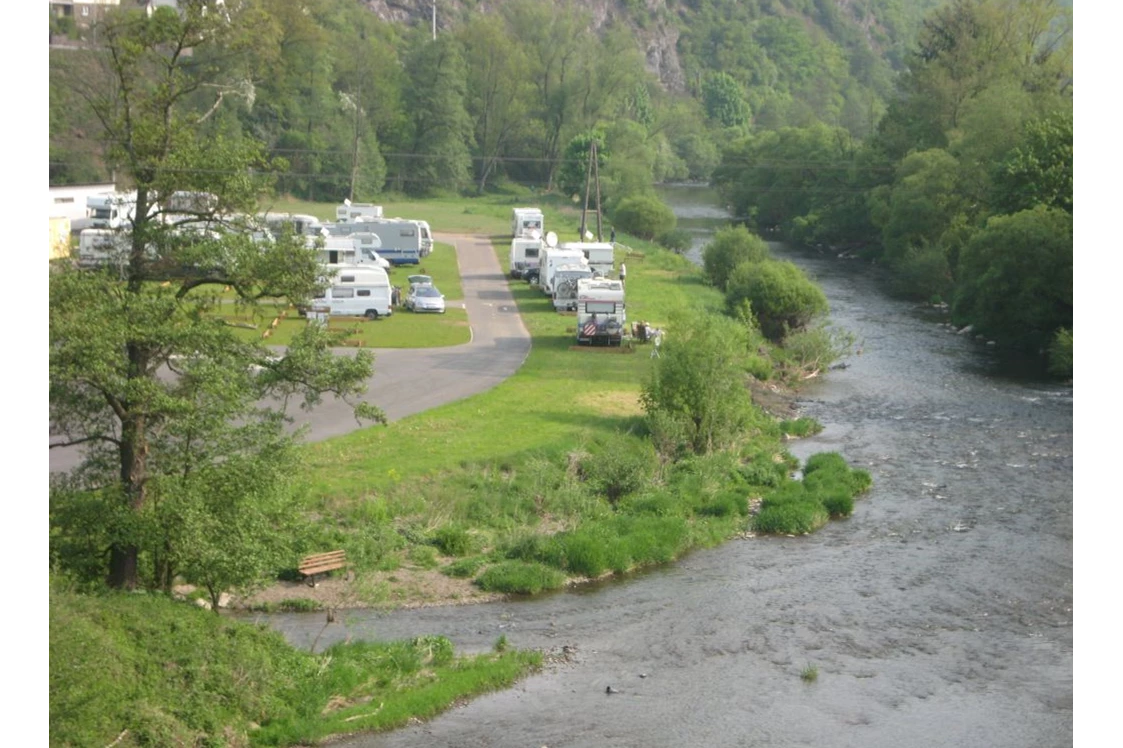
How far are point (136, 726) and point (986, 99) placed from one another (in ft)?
189

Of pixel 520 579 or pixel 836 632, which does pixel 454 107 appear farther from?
pixel 836 632

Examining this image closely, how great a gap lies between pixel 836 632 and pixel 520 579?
5.68 metres

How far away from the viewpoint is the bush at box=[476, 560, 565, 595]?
2325 centimetres

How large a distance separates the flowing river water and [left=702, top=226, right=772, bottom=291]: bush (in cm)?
2339

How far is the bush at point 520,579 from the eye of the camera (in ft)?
76.3

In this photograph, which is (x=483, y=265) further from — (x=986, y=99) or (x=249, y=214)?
(x=249, y=214)

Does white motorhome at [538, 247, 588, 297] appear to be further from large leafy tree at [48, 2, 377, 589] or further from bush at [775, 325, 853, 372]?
large leafy tree at [48, 2, 377, 589]

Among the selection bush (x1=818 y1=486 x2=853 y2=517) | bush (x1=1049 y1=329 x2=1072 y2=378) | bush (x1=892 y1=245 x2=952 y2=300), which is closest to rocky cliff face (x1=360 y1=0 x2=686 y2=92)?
bush (x1=892 y1=245 x2=952 y2=300)

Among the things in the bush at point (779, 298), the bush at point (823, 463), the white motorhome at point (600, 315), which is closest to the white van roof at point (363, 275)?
the white motorhome at point (600, 315)

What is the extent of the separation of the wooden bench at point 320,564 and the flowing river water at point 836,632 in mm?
1408

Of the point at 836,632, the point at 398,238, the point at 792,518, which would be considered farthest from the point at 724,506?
the point at 398,238

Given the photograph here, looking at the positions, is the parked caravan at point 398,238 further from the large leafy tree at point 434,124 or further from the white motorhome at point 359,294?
the large leafy tree at point 434,124

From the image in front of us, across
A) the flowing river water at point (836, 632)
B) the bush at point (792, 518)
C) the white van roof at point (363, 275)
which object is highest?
the white van roof at point (363, 275)
